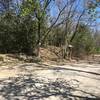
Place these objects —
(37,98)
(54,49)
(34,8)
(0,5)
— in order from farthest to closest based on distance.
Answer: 1. (54,49)
2. (0,5)
3. (34,8)
4. (37,98)

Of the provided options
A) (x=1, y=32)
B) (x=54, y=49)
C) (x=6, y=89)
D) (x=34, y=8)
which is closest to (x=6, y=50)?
(x=1, y=32)

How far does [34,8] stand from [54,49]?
10.3 meters

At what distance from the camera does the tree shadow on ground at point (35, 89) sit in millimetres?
9102

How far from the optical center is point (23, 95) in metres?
9.15

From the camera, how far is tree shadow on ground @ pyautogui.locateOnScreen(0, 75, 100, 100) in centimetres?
910

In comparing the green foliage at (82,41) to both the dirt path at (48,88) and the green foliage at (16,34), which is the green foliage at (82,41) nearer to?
the green foliage at (16,34)

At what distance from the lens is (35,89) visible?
10031mm

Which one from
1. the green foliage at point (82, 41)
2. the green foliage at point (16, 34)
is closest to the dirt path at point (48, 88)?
the green foliage at point (16, 34)

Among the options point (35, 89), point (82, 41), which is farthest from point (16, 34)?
point (35, 89)

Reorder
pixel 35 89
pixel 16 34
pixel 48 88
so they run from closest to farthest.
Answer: pixel 35 89
pixel 48 88
pixel 16 34

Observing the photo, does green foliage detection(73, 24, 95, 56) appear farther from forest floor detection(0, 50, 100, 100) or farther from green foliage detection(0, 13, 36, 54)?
forest floor detection(0, 50, 100, 100)

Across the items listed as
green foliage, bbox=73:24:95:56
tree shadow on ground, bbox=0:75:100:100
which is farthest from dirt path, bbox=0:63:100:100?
green foliage, bbox=73:24:95:56

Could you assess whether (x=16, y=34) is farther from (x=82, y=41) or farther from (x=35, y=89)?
(x=35, y=89)

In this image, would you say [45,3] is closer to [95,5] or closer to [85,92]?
[95,5]
